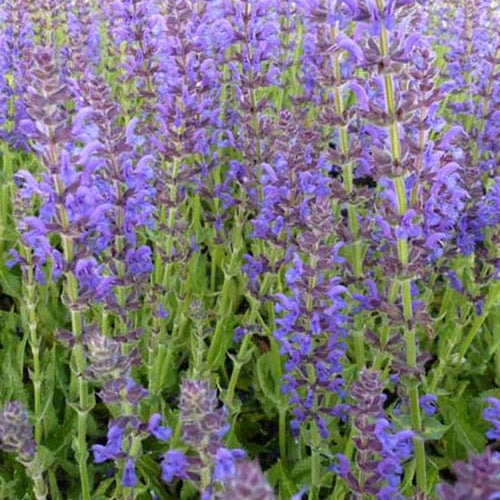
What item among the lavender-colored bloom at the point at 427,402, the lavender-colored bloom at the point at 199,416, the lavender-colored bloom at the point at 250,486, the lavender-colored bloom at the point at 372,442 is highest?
the lavender-colored bloom at the point at 250,486

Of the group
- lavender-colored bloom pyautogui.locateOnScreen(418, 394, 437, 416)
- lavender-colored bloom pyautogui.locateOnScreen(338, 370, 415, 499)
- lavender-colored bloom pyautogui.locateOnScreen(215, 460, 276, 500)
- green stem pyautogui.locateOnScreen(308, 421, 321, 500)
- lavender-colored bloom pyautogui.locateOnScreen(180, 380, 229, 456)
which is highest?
lavender-colored bloom pyautogui.locateOnScreen(215, 460, 276, 500)

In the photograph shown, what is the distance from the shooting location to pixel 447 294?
4.65 m

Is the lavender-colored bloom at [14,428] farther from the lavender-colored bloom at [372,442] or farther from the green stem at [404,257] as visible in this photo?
the green stem at [404,257]

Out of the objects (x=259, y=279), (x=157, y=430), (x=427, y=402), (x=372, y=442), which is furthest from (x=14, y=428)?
(x=259, y=279)

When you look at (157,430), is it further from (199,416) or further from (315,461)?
(315,461)

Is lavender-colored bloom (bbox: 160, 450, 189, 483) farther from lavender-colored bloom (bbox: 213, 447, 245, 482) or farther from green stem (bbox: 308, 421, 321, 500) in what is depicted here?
green stem (bbox: 308, 421, 321, 500)

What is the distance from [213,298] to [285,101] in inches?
115

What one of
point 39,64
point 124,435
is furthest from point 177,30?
point 124,435

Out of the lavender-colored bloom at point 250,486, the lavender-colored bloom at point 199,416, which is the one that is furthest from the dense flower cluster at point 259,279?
the lavender-colored bloom at point 250,486

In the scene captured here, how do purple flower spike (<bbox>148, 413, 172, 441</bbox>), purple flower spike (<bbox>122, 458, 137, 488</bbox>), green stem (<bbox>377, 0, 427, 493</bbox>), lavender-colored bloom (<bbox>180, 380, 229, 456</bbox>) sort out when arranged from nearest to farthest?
lavender-colored bloom (<bbox>180, 380, 229, 456</bbox>)
purple flower spike (<bbox>148, 413, 172, 441</bbox>)
green stem (<bbox>377, 0, 427, 493</bbox>)
purple flower spike (<bbox>122, 458, 137, 488</bbox>)

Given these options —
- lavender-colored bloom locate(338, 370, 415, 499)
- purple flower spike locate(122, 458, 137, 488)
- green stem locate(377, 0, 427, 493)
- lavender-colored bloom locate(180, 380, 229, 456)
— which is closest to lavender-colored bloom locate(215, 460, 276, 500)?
lavender-colored bloom locate(180, 380, 229, 456)

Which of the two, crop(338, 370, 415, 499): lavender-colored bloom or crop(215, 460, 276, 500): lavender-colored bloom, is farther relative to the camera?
crop(338, 370, 415, 499): lavender-colored bloom

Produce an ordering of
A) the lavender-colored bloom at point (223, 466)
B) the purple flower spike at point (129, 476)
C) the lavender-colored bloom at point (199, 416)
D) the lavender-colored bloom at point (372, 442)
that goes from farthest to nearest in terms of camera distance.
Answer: the purple flower spike at point (129, 476), the lavender-colored bloom at point (372, 442), the lavender-colored bloom at point (223, 466), the lavender-colored bloom at point (199, 416)

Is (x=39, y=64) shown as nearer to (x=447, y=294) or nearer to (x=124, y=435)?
(x=124, y=435)
